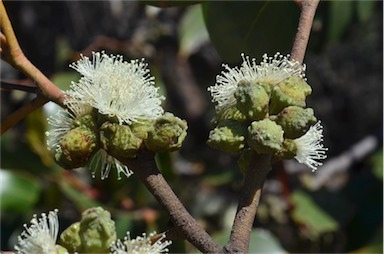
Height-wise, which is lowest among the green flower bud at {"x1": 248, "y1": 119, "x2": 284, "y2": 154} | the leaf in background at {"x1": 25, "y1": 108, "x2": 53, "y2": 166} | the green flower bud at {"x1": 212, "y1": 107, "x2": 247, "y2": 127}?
the green flower bud at {"x1": 248, "y1": 119, "x2": 284, "y2": 154}

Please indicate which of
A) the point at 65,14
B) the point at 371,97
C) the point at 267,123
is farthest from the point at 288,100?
the point at 371,97

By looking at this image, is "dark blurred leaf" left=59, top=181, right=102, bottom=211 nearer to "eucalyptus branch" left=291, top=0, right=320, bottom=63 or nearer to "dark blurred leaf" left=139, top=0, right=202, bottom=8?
"dark blurred leaf" left=139, top=0, right=202, bottom=8

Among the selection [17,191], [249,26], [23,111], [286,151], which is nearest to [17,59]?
[23,111]

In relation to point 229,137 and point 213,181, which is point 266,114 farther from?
point 213,181

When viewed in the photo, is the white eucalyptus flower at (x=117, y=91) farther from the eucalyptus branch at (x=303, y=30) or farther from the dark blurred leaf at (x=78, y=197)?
the dark blurred leaf at (x=78, y=197)

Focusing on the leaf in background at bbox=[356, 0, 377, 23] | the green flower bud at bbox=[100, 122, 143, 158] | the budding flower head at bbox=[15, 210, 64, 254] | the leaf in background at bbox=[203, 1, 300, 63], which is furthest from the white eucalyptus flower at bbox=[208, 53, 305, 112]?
the leaf in background at bbox=[356, 0, 377, 23]

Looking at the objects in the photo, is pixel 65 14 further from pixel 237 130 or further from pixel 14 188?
pixel 237 130
